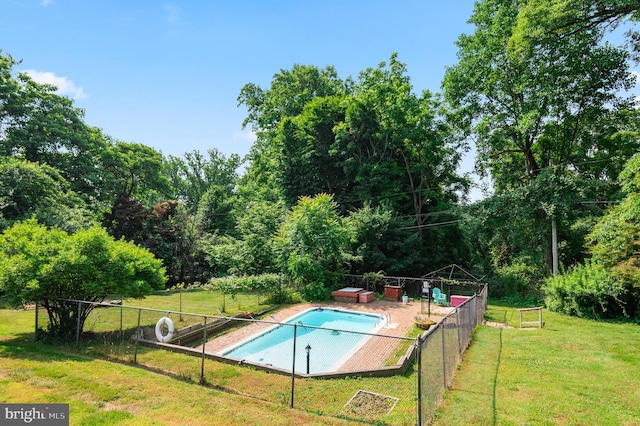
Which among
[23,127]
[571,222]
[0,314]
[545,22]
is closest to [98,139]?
[23,127]

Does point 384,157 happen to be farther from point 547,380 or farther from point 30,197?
point 30,197

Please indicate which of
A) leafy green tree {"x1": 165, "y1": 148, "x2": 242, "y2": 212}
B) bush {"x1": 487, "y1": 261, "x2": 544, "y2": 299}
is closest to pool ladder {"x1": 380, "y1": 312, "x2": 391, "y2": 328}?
bush {"x1": 487, "y1": 261, "x2": 544, "y2": 299}

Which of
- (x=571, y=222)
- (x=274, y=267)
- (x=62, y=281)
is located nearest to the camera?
(x=62, y=281)

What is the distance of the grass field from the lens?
5578 millimetres

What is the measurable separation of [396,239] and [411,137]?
7.28m

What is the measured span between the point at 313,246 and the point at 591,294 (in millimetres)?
12655

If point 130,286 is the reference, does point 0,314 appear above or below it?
below

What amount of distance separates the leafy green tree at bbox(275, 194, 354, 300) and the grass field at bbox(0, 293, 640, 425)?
9.79 meters

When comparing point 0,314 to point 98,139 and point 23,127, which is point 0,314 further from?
point 98,139

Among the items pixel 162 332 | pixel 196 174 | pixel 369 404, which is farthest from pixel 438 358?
pixel 196 174

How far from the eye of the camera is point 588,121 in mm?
22125

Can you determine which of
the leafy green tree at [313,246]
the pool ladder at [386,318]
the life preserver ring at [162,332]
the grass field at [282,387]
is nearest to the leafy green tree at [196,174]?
the leafy green tree at [313,246]

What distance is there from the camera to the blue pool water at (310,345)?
966cm

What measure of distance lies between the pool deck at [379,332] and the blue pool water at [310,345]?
0.36 meters
